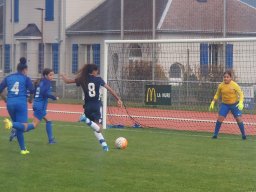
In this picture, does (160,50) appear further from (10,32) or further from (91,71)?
(10,32)

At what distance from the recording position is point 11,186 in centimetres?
1090

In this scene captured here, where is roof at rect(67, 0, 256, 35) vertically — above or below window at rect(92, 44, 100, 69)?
above

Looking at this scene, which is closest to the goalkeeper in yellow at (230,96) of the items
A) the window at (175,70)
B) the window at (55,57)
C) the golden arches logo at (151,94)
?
the golden arches logo at (151,94)

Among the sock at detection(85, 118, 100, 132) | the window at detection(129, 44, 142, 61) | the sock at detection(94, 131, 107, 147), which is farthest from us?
the window at detection(129, 44, 142, 61)

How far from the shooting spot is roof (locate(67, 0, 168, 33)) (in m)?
36.3

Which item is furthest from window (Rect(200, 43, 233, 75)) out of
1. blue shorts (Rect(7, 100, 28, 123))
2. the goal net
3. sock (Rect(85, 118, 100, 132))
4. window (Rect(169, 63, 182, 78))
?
blue shorts (Rect(7, 100, 28, 123))

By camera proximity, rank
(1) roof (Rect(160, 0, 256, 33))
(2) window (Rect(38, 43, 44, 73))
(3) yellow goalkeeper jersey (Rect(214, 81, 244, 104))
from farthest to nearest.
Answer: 1. (2) window (Rect(38, 43, 44, 73))
2. (1) roof (Rect(160, 0, 256, 33))
3. (3) yellow goalkeeper jersey (Rect(214, 81, 244, 104))

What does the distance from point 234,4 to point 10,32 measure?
46.7 ft

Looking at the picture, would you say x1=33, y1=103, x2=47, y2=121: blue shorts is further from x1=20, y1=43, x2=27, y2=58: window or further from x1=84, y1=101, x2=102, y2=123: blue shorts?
x1=20, y1=43, x2=27, y2=58: window

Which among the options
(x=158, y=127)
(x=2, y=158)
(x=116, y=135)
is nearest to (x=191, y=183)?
(x=2, y=158)

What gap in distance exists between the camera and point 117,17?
124 ft

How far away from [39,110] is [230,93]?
5255 millimetres

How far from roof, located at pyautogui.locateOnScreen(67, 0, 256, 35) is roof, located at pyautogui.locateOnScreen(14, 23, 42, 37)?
1971 millimetres

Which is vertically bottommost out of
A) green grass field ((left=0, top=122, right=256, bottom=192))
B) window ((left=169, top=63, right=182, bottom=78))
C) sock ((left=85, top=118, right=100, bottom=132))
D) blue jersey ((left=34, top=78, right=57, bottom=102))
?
green grass field ((left=0, top=122, right=256, bottom=192))
